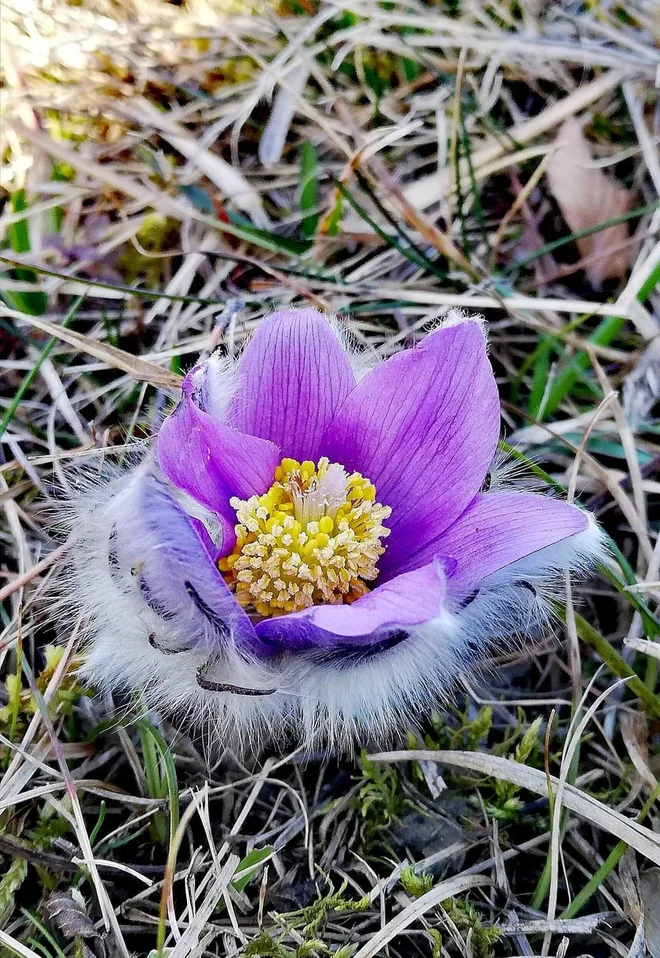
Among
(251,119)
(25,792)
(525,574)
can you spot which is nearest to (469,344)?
(525,574)

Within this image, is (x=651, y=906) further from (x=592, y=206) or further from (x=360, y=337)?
(x=592, y=206)

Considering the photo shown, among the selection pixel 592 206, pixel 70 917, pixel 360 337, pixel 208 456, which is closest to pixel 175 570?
pixel 208 456

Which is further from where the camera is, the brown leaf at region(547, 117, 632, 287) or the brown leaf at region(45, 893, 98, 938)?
the brown leaf at region(547, 117, 632, 287)

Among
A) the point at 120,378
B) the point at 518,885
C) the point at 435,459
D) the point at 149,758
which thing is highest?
the point at 120,378

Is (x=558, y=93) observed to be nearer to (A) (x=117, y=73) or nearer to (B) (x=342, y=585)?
(A) (x=117, y=73)

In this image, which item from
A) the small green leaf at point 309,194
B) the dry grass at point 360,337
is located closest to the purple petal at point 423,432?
the dry grass at point 360,337

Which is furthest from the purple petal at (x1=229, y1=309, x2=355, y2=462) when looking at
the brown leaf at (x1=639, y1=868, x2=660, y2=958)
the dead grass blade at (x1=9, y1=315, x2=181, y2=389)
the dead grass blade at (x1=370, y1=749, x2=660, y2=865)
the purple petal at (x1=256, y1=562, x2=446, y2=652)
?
the brown leaf at (x1=639, y1=868, x2=660, y2=958)

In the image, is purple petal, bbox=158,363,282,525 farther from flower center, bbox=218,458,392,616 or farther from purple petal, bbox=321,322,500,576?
purple petal, bbox=321,322,500,576

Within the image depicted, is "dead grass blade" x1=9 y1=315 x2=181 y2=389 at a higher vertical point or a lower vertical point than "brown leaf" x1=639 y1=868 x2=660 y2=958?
higher
